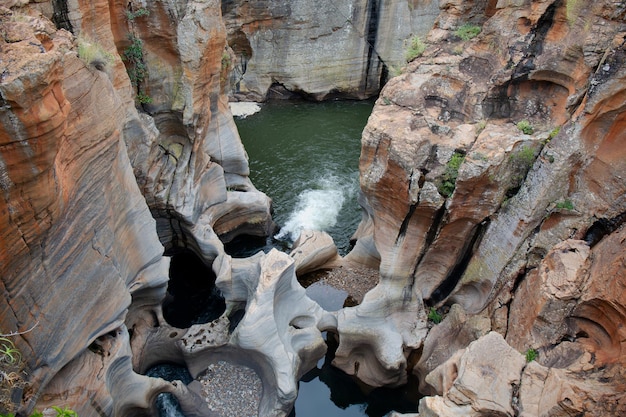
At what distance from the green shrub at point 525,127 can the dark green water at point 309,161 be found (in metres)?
7.33

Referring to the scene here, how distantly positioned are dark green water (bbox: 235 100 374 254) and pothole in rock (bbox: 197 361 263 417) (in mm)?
6114

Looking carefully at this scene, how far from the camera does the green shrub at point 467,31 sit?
11.5 meters

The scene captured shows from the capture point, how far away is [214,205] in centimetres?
1499

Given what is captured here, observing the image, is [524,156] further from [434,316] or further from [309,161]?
[309,161]

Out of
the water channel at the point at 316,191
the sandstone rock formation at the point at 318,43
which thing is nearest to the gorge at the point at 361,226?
the water channel at the point at 316,191

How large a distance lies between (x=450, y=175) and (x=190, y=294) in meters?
8.30

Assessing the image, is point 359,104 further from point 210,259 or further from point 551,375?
point 551,375

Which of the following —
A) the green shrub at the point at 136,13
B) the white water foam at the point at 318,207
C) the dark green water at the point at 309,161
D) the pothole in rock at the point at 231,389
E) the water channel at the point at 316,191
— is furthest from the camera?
the dark green water at the point at 309,161

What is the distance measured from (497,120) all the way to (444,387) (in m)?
6.08

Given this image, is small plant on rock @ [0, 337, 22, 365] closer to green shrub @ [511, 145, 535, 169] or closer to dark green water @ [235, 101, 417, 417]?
dark green water @ [235, 101, 417, 417]

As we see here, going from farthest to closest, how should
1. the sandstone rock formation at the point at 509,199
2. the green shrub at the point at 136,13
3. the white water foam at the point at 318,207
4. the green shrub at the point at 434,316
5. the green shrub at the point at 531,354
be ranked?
the white water foam at the point at 318,207 < the green shrub at the point at 136,13 < the green shrub at the point at 434,316 < the green shrub at the point at 531,354 < the sandstone rock formation at the point at 509,199

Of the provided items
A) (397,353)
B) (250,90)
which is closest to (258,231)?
(397,353)

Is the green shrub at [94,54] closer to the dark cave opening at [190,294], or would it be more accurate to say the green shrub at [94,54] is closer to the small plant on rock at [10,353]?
the small plant on rock at [10,353]

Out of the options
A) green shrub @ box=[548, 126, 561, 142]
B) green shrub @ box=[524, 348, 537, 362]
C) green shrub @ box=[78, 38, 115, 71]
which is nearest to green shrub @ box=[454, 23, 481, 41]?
green shrub @ box=[548, 126, 561, 142]
